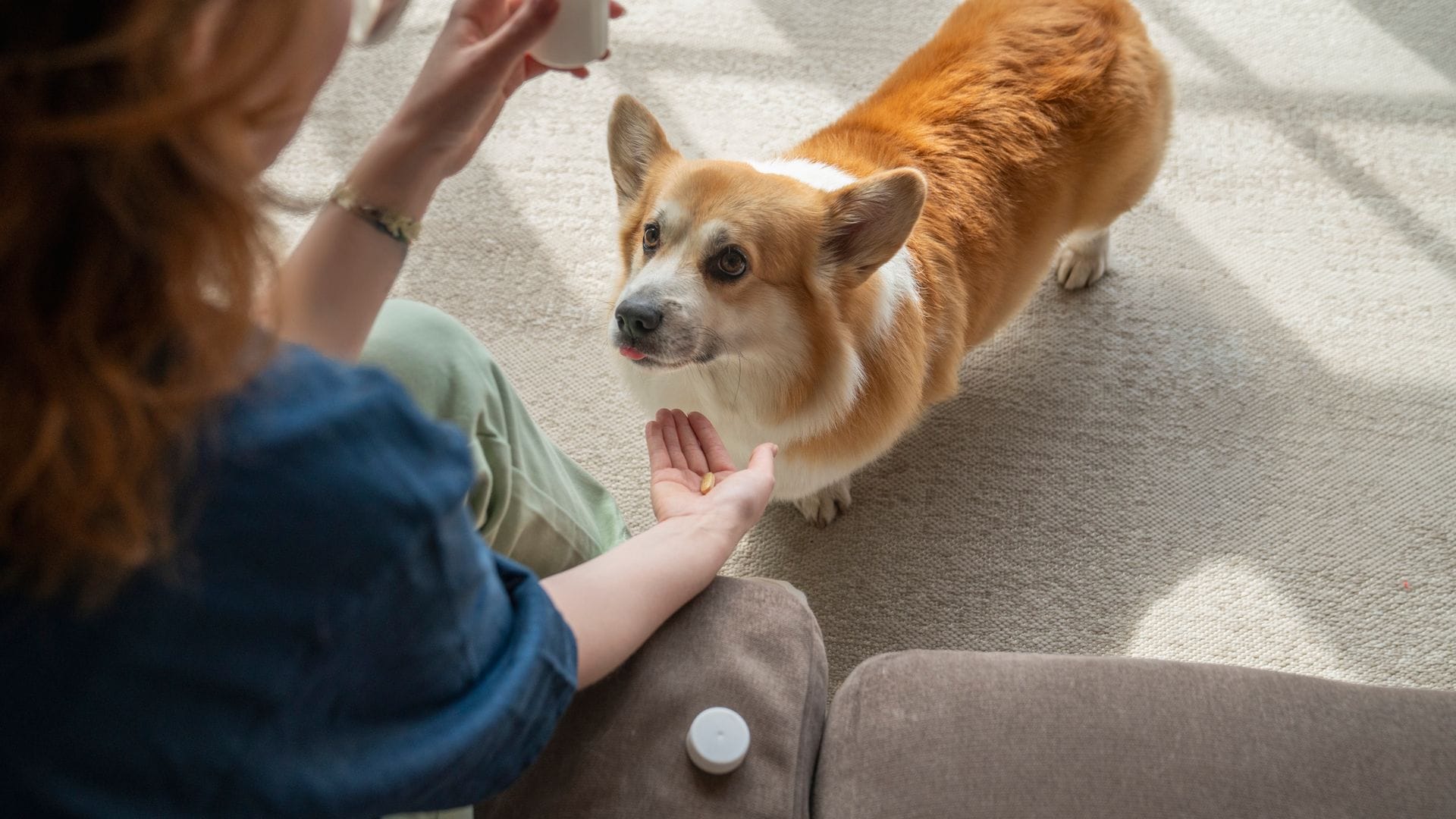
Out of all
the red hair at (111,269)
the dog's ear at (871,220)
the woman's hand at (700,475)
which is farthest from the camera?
the dog's ear at (871,220)

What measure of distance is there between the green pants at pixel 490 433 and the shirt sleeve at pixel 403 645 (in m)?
0.28

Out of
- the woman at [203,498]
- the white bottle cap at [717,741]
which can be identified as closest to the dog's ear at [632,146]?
the woman at [203,498]

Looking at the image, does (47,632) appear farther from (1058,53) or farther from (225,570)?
(1058,53)

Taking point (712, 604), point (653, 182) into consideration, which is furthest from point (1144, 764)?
point (653, 182)

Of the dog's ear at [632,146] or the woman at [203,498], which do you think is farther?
the dog's ear at [632,146]

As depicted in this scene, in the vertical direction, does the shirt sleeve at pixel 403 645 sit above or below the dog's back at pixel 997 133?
above

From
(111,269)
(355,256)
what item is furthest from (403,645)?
(355,256)

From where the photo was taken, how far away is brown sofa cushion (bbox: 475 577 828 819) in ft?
2.64

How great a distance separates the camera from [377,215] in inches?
32.8

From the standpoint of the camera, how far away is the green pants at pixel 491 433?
0.92m

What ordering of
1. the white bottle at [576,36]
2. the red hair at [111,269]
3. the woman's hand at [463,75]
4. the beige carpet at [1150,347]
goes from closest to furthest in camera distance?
the red hair at [111,269]
the woman's hand at [463,75]
the white bottle at [576,36]
the beige carpet at [1150,347]

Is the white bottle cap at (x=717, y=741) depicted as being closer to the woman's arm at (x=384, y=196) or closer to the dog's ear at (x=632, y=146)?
the woman's arm at (x=384, y=196)

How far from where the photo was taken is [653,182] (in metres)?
1.37

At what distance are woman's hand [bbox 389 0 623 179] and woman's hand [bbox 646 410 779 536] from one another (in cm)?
42
